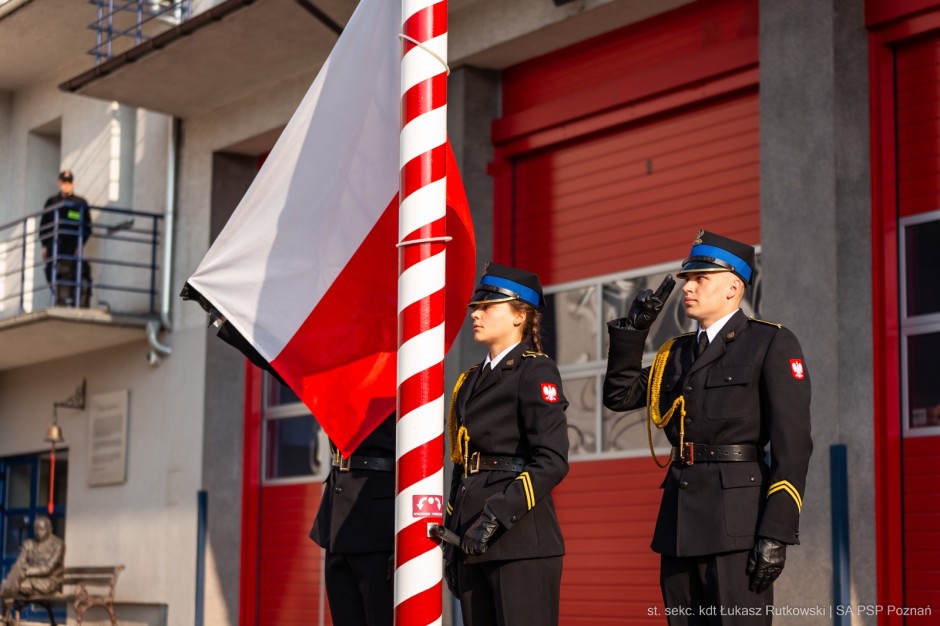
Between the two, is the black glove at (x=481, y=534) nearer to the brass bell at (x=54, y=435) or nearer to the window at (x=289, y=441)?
the window at (x=289, y=441)

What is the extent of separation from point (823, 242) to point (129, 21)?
32.5 ft

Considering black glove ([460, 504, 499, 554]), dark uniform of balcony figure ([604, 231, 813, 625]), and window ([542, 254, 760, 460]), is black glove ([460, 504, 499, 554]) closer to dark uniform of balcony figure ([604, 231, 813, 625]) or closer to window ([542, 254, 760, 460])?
dark uniform of balcony figure ([604, 231, 813, 625])

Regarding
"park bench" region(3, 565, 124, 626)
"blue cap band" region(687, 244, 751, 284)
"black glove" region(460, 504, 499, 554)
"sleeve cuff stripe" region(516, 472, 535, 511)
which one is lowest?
"park bench" region(3, 565, 124, 626)

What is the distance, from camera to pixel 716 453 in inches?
208

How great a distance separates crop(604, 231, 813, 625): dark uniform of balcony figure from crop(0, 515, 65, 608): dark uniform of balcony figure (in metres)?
11.6

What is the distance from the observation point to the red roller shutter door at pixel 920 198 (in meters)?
8.31

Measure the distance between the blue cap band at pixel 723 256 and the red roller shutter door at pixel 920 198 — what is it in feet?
11.1

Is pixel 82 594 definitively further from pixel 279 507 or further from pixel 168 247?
pixel 168 247

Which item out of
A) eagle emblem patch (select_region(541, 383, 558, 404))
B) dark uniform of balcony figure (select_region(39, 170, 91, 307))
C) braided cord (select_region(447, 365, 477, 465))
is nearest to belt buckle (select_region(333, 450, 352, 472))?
braided cord (select_region(447, 365, 477, 465))

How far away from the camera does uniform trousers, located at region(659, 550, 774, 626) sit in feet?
16.5

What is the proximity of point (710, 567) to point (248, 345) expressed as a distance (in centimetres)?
248

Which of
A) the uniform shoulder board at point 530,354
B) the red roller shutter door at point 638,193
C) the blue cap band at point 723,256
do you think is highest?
the red roller shutter door at point 638,193

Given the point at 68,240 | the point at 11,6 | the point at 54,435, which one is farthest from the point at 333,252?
the point at 54,435

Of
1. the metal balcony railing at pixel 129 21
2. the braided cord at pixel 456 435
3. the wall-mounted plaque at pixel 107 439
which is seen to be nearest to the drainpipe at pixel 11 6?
the metal balcony railing at pixel 129 21
